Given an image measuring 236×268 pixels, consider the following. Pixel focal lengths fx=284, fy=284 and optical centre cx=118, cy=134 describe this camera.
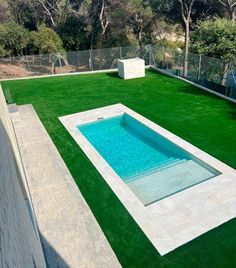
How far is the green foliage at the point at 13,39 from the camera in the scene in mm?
24609

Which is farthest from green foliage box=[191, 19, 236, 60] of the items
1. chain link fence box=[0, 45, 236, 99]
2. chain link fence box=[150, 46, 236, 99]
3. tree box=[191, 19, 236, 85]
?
chain link fence box=[0, 45, 236, 99]

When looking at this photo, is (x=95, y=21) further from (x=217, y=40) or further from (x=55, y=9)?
(x=217, y=40)

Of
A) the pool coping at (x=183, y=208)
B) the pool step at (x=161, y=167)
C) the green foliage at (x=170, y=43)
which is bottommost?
the pool step at (x=161, y=167)

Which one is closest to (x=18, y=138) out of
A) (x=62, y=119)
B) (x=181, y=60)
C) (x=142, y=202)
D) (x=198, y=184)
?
(x=62, y=119)

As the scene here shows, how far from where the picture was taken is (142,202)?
7324 mm

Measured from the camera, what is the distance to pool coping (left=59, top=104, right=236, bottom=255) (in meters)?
6.03

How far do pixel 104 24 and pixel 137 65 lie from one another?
1239 centimetres

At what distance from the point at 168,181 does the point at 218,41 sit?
9.91 m

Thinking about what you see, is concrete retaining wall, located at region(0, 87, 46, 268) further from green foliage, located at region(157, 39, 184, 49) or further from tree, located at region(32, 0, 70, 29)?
tree, located at region(32, 0, 70, 29)

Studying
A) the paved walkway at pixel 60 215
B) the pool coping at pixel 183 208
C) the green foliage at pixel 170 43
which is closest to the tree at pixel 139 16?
the green foliage at pixel 170 43

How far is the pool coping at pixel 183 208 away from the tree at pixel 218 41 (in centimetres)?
765

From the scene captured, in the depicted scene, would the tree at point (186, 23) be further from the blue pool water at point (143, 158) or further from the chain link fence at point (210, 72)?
the blue pool water at point (143, 158)

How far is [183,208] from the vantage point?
6.73 metres

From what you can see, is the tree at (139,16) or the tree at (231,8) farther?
the tree at (139,16)
